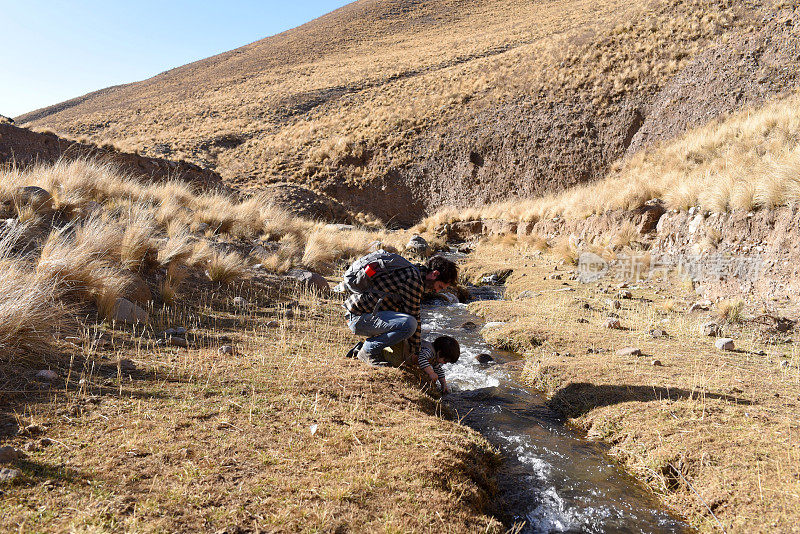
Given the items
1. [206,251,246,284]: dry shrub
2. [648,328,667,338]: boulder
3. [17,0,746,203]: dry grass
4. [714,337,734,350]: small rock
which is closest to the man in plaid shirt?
[648,328,667,338]: boulder

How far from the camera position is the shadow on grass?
3.89 m

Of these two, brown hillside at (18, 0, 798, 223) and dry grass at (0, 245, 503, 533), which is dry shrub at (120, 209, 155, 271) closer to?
dry grass at (0, 245, 503, 533)

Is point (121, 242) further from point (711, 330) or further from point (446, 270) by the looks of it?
point (711, 330)

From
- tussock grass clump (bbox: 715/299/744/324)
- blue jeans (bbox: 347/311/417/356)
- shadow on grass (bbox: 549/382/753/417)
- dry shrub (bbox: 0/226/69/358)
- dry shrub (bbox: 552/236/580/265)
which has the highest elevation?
dry shrub (bbox: 0/226/69/358)

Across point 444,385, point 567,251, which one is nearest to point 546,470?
point 444,385

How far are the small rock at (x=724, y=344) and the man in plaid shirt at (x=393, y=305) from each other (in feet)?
11.0

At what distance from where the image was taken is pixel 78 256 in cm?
471

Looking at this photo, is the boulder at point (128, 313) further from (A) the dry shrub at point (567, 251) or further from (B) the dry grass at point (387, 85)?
(A) the dry shrub at point (567, 251)

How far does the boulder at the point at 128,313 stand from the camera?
4.65 m

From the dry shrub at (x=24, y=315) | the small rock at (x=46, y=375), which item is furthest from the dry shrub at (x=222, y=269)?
the small rock at (x=46, y=375)

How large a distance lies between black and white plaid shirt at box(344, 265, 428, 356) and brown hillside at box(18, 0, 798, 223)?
2103 centimetres

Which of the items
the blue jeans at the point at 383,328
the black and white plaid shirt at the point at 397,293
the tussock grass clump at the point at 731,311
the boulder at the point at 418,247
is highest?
the black and white plaid shirt at the point at 397,293

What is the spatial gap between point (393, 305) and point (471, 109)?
28.1 metres

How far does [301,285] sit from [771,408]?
6513 mm
